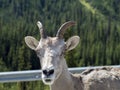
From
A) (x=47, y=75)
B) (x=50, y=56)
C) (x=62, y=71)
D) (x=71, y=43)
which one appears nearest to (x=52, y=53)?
(x=50, y=56)

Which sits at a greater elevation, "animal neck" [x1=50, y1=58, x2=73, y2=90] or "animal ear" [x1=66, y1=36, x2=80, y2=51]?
"animal ear" [x1=66, y1=36, x2=80, y2=51]

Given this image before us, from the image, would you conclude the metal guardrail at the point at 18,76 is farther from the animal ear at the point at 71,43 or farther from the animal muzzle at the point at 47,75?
the animal muzzle at the point at 47,75

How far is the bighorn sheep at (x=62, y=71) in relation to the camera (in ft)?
21.8

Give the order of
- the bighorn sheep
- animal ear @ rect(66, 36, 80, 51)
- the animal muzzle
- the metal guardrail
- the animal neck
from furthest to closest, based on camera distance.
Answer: the metal guardrail
animal ear @ rect(66, 36, 80, 51)
the animal neck
the bighorn sheep
the animal muzzle

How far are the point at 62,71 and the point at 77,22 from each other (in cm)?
12217

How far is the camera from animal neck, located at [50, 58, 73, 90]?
7.14m

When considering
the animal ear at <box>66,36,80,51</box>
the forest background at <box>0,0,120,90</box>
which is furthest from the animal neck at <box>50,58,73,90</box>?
the forest background at <box>0,0,120,90</box>

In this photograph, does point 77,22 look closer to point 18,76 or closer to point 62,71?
point 18,76

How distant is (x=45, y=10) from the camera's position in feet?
534

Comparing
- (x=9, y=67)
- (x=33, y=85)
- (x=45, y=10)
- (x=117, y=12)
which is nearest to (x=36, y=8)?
(x=45, y=10)

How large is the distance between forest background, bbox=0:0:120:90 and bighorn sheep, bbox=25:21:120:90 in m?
59.3

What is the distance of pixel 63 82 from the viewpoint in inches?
284

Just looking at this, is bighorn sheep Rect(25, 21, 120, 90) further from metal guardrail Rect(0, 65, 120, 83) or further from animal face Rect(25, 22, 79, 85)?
metal guardrail Rect(0, 65, 120, 83)

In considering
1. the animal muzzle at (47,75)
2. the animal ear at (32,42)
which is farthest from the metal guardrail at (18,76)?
the animal muzzle at (47,75)
